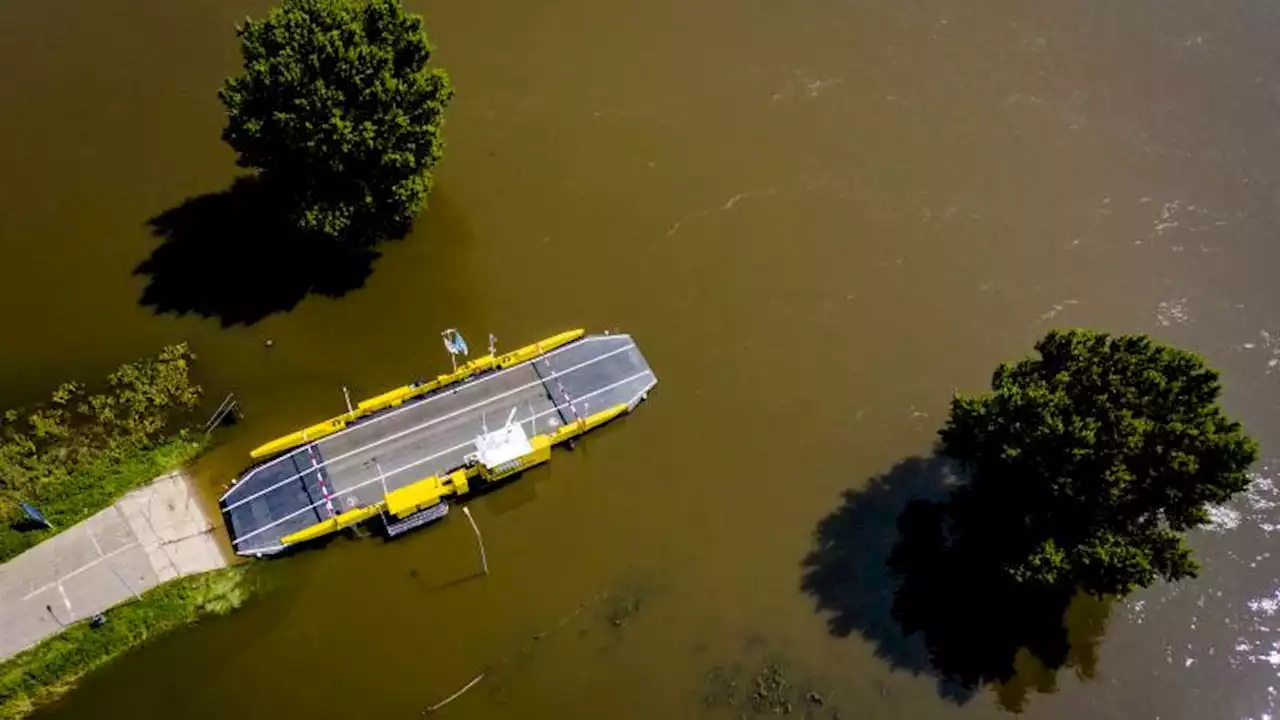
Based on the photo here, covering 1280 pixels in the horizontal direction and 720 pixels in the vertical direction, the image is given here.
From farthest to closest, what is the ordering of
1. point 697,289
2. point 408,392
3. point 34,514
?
point 697,289 < point 408,392 < point 34,514

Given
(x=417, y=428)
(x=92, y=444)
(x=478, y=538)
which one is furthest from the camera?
(x=417, y=428)

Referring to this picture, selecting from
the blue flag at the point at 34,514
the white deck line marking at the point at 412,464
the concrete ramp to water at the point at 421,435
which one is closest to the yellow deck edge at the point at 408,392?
the concrete ramp to water at the point at 421,435

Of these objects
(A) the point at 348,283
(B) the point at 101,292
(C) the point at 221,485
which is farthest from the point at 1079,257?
(B) the point at 101,292

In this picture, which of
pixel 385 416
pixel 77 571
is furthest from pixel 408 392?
pixel 77 571

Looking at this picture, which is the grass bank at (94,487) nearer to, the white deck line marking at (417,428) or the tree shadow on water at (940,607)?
the white deck line marking at (417,428)

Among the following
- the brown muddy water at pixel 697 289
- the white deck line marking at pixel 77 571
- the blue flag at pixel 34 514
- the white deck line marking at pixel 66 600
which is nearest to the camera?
the white deck line marking at pixel 66 600

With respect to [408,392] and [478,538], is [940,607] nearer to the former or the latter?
[478,538]

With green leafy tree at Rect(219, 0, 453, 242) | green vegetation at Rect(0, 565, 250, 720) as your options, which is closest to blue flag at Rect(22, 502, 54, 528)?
green vegetation at Rect(0, 565, 250, 720)
